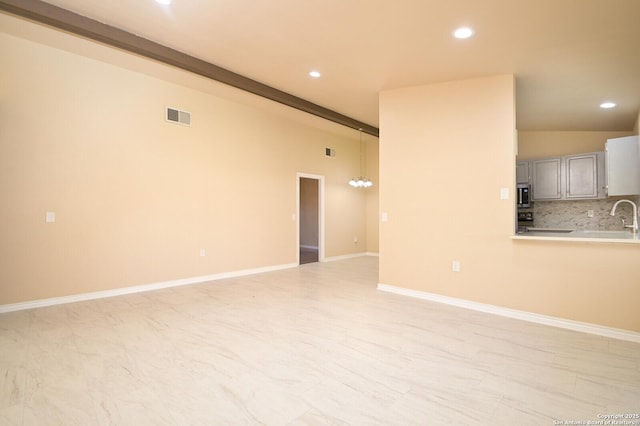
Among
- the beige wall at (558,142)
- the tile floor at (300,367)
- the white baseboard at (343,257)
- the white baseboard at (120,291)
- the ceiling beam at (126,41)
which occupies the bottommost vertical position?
the tile floor at (300,367)

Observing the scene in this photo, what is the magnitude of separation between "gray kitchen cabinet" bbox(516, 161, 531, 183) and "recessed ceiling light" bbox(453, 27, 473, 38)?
12.4 feet

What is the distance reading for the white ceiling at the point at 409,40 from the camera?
2.87m

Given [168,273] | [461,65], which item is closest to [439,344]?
[461,65]

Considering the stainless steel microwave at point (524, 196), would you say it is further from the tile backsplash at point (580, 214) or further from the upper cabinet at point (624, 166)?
the upper cabinet at point (624, 166)

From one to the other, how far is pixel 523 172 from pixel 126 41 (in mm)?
6569

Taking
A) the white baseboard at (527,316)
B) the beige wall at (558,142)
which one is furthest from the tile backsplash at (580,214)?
the white baseboard at (527,316)

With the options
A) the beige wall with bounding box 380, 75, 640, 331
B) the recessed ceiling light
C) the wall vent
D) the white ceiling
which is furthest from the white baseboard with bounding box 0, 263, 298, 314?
the recessed ceiling light

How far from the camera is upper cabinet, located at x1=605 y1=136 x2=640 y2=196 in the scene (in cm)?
440

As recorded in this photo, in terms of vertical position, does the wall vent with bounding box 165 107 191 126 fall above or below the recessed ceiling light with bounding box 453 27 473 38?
below

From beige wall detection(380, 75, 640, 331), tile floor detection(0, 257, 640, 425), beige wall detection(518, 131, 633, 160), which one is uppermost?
beige wall detection(518, 131, 633, 160)

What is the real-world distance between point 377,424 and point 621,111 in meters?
5.90

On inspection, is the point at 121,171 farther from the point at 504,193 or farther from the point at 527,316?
the point at 527,316

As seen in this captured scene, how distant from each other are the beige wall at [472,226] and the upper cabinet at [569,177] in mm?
2560

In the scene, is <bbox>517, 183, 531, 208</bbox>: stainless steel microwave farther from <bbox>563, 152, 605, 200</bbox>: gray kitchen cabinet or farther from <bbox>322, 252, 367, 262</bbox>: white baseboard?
<bbox>322, 252, 367, 262</bbox>: white baseboard
